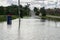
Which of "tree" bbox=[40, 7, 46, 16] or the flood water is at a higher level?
the flood water

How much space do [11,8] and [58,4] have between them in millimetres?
8283

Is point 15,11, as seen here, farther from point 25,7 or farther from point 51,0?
point 51,0

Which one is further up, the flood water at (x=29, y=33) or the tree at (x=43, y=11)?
the flood water at (x=29, y=33)

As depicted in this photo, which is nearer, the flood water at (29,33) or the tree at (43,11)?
the flood water at (29,33)

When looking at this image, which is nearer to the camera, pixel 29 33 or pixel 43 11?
pixel 29 33

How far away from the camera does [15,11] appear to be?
29.0 metres

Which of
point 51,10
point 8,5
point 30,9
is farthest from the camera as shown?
point 51,10

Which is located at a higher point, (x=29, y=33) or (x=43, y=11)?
(x=29, y=33)

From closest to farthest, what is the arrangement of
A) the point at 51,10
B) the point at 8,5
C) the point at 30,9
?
the point at 8,5 → the point at 30,9 → the point at 51,10

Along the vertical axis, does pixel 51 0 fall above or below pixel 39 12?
above

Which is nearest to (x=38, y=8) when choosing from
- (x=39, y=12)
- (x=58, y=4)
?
(x=39, y=12)

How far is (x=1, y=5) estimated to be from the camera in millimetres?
28281

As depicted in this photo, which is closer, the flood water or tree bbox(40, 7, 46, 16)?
the flood water

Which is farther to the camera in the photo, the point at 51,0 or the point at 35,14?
the point at 35,14
